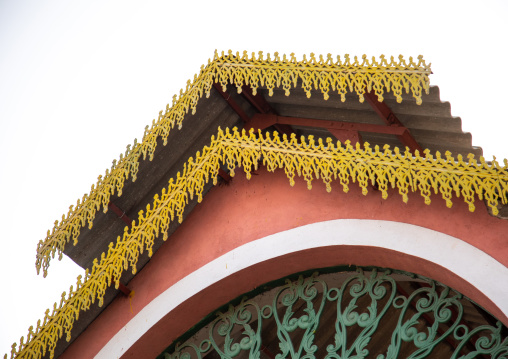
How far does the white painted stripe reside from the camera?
4406mm

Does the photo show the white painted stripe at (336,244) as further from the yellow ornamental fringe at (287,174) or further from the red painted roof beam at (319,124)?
the red painted roof beam at (319,124)

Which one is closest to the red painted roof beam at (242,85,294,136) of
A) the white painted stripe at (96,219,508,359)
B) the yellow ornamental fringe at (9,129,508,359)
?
the yellow ornamental fringe at (9,129,508,359)

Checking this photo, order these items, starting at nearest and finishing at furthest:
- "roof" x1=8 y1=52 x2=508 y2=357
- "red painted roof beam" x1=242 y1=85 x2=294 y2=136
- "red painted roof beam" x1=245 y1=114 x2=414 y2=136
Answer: "roof" x1=8 y1=52 x2=508 y2=357 → "red painted roof beam" x1=245 y1=114 x2=414 y2=136 → "red painted roof beam" x1=242 y1=85 x2=294 y2=136

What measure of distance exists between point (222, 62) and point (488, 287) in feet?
9.13

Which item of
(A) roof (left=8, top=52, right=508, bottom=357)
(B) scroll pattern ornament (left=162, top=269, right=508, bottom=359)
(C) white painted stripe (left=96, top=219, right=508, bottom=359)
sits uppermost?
(A) roof (left=8, top=52, right=508, bottom=357)

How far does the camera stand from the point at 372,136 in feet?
21.4

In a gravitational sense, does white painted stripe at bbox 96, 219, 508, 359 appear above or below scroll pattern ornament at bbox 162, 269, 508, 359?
above

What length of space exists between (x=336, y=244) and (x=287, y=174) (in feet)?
1.93

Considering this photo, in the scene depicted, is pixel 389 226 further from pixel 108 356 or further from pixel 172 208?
pixel 108 356

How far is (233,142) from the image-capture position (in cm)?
551

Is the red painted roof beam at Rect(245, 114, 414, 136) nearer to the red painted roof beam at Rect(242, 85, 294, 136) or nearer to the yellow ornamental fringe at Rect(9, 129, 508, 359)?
the red painted roof beam at Rect(242, 85, 294, 136)

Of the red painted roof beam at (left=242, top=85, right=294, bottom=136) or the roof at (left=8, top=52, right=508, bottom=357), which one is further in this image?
the red painted roof beam at (left=242, top=85, right=294, bottom=136)

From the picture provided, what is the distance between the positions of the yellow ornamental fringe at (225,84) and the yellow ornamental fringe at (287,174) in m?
0.39

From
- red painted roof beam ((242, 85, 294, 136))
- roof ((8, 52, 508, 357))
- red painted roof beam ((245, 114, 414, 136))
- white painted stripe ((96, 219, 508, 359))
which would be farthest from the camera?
red painted roof beam ((242, 85, 294, 136))
